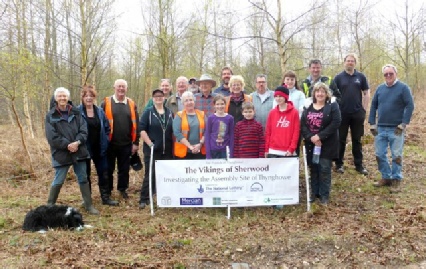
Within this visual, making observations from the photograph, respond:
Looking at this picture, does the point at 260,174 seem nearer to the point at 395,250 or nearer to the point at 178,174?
the point at 178,174

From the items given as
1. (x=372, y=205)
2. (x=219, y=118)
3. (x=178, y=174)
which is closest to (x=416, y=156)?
(x=372, y=205)

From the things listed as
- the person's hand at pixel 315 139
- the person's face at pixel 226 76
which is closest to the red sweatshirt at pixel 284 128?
the person's hand at pixel 315 139

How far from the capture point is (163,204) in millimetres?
5816

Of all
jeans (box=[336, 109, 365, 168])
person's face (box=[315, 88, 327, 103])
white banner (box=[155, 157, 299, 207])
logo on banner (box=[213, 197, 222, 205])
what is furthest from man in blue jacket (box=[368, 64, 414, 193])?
logo on banner (box=[213, 197, 222, 205])

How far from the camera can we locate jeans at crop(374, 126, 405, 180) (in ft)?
21.7

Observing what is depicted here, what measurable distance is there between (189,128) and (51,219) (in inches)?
107

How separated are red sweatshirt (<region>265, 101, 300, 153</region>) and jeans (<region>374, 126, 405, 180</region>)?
7.43 ft

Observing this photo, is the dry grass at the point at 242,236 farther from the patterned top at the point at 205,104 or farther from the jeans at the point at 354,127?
the patterned top at the point at 205,104

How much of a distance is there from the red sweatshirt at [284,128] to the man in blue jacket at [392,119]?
225cm

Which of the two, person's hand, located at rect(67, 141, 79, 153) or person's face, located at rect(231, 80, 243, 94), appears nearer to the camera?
→ person's hand, located at rect(67, 141, 79, 153)

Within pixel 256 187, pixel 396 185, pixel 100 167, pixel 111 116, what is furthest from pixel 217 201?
pixel 396 185

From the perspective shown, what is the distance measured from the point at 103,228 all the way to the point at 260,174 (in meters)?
2.75

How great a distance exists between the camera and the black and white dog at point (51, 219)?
5.16 m

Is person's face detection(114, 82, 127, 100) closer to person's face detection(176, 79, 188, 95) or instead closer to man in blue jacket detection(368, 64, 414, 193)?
person's face detection(176, 79, 188, 95)
